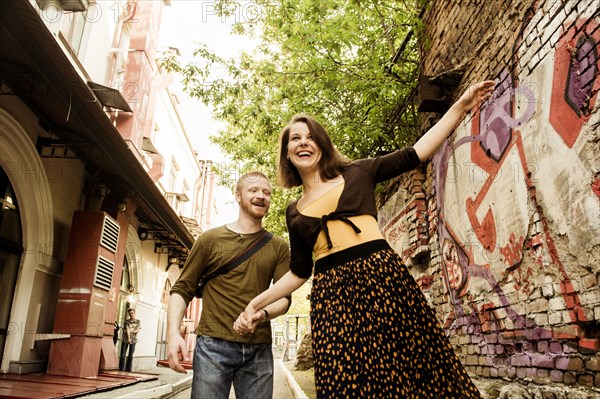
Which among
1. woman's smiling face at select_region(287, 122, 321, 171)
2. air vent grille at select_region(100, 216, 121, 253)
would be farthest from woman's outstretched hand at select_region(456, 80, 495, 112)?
air vent grille at select_region(100, 216, 121, 253)

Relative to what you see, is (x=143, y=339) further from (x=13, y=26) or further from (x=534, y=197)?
(x=534, y=197)

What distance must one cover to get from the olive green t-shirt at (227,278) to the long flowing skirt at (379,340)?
35.6 inches

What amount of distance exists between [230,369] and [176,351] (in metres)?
0.32

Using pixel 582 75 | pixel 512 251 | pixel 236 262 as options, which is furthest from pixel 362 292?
pixel 512 251

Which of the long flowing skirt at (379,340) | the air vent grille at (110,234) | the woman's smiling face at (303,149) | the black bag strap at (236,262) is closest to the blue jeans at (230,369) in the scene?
the black bag strap at (236,262)

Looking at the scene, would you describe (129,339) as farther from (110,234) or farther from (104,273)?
(110,234)

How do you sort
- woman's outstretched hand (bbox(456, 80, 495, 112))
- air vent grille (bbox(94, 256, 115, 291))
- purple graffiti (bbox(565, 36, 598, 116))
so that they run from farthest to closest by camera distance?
air vent grille (bbox(94, 256, 115, 291))
purple graffiti (bbox(565, 36, 598, 116))
woman's outstretched hand (bbox(456, 80, 495, 112))

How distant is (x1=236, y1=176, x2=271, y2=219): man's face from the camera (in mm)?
2893

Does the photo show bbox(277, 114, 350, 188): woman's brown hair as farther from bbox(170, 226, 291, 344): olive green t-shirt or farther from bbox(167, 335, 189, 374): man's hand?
bbox(167, 335, 189, 374): man's hand

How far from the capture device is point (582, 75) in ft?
10.4

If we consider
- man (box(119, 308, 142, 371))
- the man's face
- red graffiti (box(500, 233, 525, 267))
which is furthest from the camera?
man (box(119, 308, 142, 371))

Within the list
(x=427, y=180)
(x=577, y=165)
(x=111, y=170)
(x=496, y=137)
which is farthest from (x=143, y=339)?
(x=577, y=165)

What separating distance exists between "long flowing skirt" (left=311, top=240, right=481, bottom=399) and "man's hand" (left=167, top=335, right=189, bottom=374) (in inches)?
39.7

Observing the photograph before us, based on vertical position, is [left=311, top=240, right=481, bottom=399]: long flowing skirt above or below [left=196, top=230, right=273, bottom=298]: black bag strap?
below
